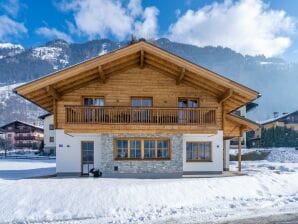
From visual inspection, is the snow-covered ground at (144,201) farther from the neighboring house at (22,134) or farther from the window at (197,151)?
the neighboring house at (22,134)

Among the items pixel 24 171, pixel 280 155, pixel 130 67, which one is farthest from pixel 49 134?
pixel 130 67

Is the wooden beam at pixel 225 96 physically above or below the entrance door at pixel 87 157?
above

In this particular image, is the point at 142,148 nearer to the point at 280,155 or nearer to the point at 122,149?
the point at 122,149

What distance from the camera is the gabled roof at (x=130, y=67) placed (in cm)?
1658

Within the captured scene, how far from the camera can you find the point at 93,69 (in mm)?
17438

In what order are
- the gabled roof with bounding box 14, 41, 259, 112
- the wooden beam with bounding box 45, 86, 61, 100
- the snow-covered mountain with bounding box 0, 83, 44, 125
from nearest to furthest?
1. the gabled roof with bounding box 14, 41, 259, 112
2. the wooden beam with bounding box 45, 86, 61, 100
3. the snow-covered mountain with bounding box 0, 83, 44, 125

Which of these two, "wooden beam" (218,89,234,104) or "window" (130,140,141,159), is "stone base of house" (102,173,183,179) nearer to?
"window" (130,140,141,159)

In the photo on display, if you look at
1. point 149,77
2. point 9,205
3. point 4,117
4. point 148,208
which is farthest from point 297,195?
point 4,117

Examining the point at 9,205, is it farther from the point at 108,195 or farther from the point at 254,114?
the point at 254,114

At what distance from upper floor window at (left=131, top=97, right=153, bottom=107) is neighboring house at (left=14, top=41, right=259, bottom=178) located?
0.06m

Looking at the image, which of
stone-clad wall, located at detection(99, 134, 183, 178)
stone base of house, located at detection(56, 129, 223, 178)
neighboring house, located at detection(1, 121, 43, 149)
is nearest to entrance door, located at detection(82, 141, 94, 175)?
stone base of house, located at detection(56, 129, 223, 178)

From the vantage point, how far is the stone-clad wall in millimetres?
17328

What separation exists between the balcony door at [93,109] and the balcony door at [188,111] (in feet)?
14.8

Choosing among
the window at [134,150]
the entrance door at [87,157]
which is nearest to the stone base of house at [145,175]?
the window at [134,150]
